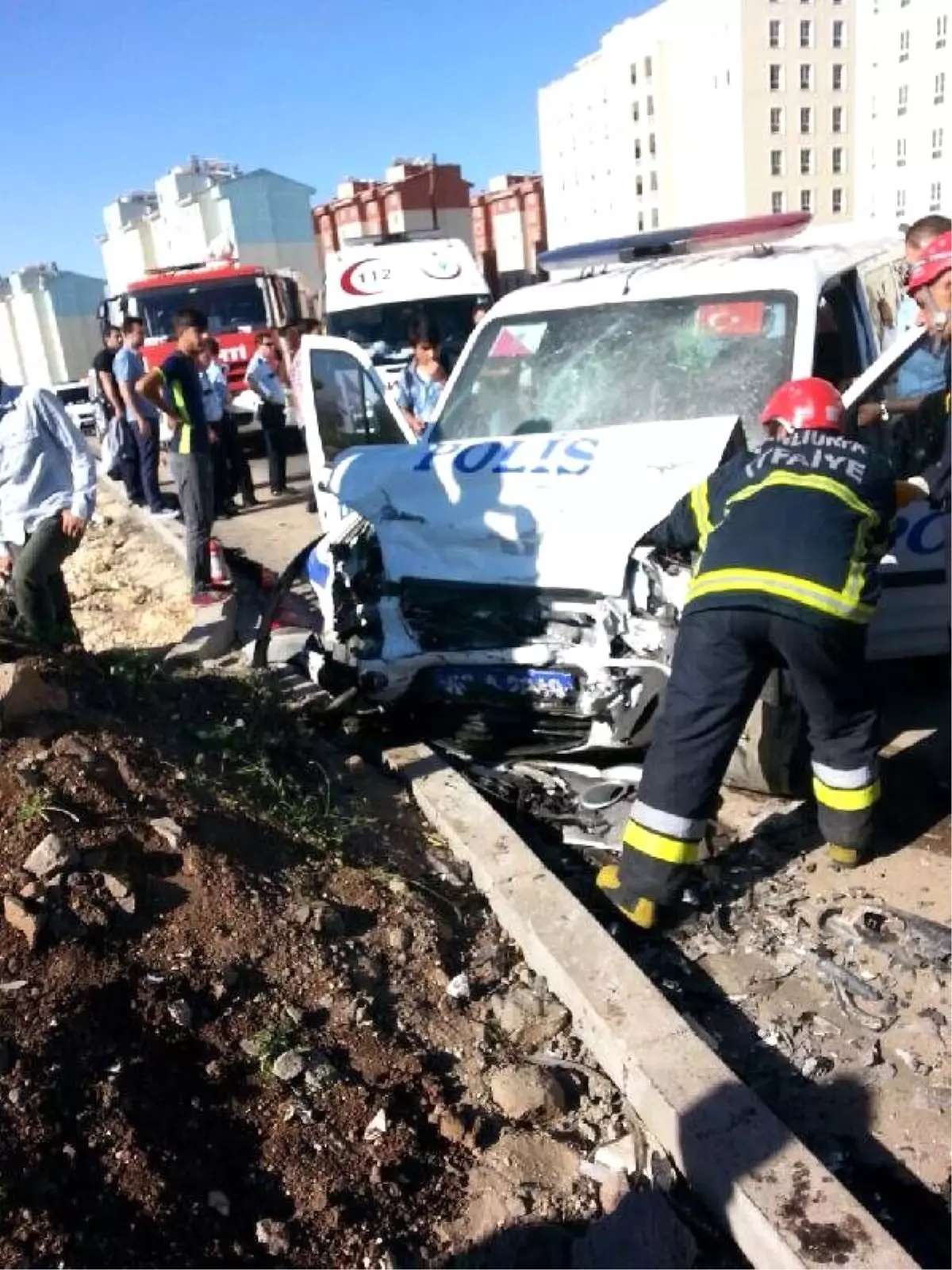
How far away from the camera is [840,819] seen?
3.62 meters

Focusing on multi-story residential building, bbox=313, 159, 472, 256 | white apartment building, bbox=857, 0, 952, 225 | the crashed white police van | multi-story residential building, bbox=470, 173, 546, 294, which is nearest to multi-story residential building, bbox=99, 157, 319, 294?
multi-story residential building, bbox=313, 159, 472, 256

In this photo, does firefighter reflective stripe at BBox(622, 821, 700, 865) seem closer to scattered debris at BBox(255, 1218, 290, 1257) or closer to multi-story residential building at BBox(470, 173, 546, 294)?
scattered debris at BBox(255, 1218, 290, 1257)

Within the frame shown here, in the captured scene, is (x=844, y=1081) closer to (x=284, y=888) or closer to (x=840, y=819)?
(x=840, y=819)

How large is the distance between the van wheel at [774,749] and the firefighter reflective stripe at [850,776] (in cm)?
27

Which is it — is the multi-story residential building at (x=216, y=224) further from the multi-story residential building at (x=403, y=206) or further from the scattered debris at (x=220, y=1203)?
the scattered debris at (x=220, y=1203)

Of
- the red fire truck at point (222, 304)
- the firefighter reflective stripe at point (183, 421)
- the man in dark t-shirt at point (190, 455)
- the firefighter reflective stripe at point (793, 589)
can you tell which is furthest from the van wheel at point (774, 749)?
the red fire truck at point (222, 304)

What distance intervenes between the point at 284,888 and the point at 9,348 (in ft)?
228

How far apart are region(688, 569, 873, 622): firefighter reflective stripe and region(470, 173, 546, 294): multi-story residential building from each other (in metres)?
50.1

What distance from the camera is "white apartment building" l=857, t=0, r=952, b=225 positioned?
66438 millimetres

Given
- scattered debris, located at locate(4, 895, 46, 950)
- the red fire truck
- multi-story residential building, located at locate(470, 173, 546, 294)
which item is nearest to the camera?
scattered debris, located at locate(4, 895, 46, 950)

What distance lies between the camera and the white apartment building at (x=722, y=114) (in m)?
76.8

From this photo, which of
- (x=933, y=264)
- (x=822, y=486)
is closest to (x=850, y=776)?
(x=822, y=486)

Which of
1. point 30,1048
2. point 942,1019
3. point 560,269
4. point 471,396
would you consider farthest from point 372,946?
point 560,269

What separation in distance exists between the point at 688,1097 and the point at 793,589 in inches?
57.8
